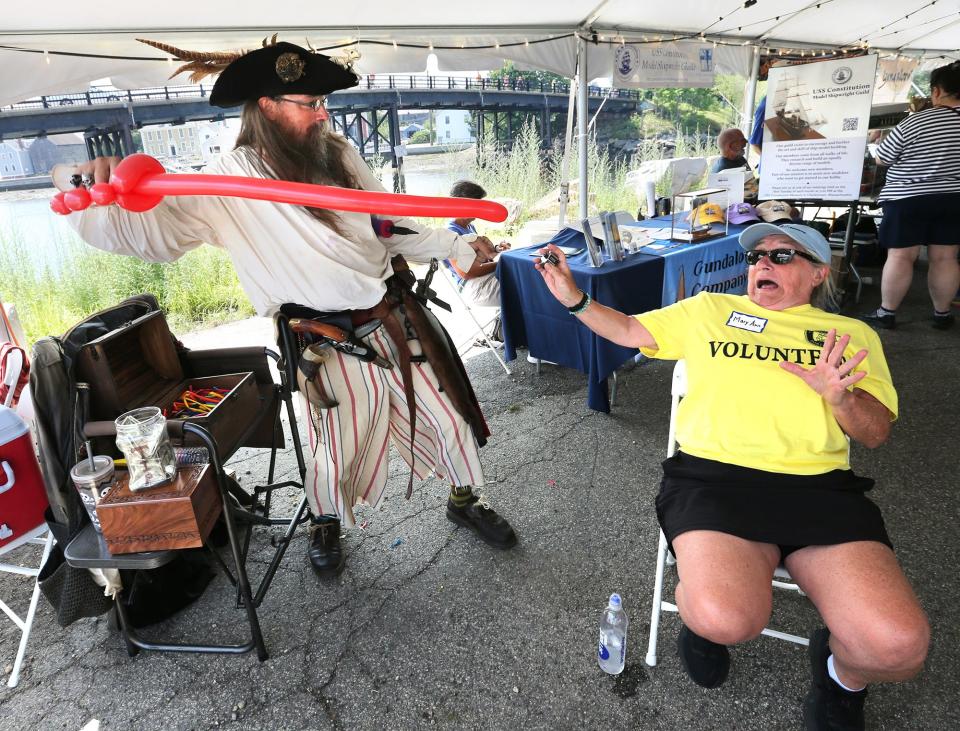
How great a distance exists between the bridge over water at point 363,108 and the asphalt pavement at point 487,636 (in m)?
2.39

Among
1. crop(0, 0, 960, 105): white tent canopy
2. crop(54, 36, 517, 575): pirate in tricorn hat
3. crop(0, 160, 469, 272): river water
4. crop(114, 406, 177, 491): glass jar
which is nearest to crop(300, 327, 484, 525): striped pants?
crop(54, 36, 517, 575): pirate in tricorn hat

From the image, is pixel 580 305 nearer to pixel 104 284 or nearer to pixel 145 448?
pixel 145 448

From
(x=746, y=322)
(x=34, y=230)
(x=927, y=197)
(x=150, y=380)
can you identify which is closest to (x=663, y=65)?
(x=927, y=197)

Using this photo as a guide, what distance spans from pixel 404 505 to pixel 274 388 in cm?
88

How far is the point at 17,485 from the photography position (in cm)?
193

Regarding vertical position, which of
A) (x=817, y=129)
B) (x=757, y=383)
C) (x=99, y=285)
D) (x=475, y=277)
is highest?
(x=817, y=129)

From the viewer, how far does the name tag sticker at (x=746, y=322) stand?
1.77 meters

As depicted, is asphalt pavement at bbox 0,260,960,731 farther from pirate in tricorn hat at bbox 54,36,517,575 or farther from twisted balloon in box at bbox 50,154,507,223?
twisted balloon in box at bbox 50,154,507,223

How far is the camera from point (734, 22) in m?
5.98

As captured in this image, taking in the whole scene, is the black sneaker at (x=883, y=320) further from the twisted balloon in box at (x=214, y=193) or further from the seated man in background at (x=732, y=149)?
the twisted balloon in box at (x=214, y=193)

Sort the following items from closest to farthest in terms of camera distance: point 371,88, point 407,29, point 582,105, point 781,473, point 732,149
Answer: point 781,473 < point 407,29 < point 582,105 < point 732,149 < point 371,88

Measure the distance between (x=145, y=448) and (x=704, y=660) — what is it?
1664 mm

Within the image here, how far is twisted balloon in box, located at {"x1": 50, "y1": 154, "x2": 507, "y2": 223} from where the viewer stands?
4.12 feet

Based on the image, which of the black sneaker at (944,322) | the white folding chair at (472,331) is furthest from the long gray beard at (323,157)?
the black sneaker at (944,322)
